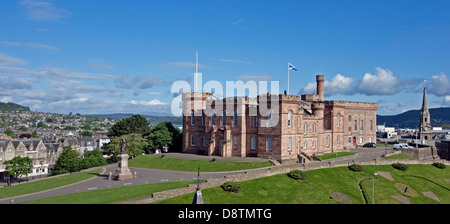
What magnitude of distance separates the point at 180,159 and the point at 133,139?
1927cm

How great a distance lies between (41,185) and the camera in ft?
143

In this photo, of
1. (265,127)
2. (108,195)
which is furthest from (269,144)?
(108,195)

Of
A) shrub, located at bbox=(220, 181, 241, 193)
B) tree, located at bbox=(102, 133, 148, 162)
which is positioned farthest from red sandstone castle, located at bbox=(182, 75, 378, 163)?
shrub, located at bbox=(220, 181, 241, 193)

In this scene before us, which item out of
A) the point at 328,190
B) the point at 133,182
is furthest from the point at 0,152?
the point at 328,190

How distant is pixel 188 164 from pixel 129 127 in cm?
2852

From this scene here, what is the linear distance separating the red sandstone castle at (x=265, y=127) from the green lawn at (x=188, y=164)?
197 inches

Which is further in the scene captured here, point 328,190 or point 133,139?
point 133,139

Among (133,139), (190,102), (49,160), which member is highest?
(190,102)

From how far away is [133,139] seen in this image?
73312mm

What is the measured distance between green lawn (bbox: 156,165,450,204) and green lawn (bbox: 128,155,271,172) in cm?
745

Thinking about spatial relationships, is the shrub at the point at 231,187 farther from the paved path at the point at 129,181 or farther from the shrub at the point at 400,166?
the shrub at the point at 400,166

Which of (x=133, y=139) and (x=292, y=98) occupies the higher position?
(x=292, y=98)

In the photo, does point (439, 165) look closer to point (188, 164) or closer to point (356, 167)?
point (356, 167)
